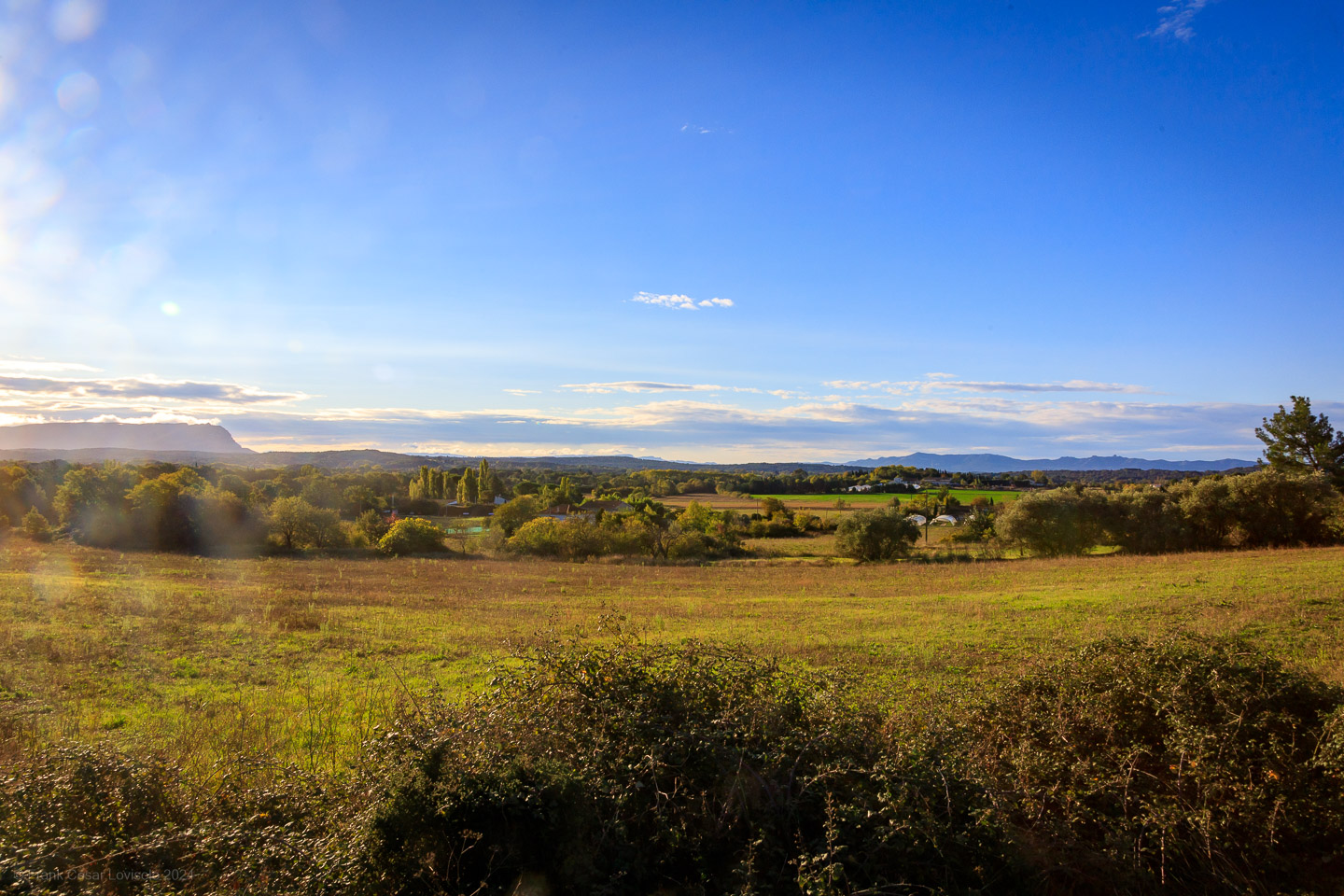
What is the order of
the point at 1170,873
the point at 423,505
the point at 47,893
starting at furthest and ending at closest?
the point at 423,505 < the point at 1170,873 < the point at 47,893

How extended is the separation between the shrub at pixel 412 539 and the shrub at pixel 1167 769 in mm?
47894

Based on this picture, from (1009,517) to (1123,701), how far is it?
135 ft

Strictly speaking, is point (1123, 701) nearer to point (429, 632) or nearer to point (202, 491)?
point (429, 632)

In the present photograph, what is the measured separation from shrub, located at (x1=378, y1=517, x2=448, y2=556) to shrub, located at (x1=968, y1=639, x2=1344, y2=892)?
47.9 m

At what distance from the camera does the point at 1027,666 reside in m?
7.07

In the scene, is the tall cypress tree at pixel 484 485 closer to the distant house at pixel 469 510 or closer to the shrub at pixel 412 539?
the distant house at pixel 469 510

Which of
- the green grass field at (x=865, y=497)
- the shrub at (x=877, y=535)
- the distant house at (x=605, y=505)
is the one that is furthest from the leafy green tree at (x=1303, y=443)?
the distant house at (x=605, y=505)

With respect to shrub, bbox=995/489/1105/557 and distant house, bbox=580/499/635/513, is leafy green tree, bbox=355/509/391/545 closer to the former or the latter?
distant house, bbox=580/499/635/513

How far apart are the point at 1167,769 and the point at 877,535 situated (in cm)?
4097

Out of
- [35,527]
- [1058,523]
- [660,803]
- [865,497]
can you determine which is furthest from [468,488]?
[660,803]

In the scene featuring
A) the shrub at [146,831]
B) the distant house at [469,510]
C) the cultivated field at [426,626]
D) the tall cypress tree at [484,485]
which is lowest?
the distant house at [469,510]

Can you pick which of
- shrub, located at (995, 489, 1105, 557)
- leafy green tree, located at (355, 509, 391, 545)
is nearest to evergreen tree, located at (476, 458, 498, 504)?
leafy green tree, located at (355, 509, 391, 545)

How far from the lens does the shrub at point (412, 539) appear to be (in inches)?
1902

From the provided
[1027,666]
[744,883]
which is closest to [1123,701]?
[1027,666]
